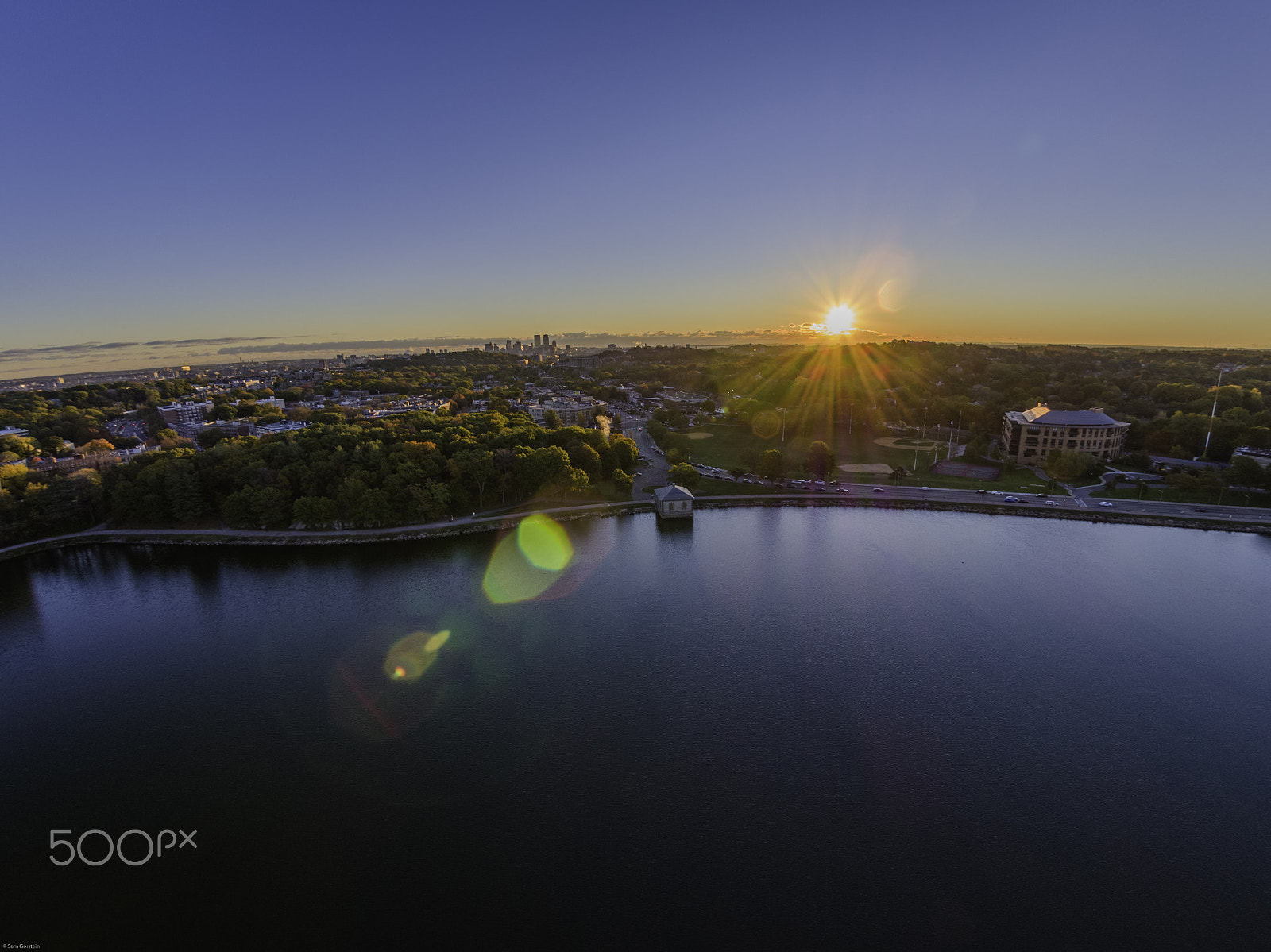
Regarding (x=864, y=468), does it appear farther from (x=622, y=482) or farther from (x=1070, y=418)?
(x=622, y=482)

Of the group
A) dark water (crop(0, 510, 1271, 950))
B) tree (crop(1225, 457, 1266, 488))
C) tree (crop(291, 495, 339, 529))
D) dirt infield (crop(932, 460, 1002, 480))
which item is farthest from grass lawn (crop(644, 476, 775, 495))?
tree (crop(1225, 457, 1266, 488))

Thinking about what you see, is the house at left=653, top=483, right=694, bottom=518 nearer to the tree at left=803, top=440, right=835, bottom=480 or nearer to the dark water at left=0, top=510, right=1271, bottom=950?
the dark water at left=0, top=510, right=1271, bottom=950

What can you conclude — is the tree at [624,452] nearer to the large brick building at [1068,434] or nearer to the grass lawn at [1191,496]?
the grass lawn at [1191,496]

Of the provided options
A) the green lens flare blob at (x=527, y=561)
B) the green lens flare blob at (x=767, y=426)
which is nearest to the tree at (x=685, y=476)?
the green lens flare blob at (x=527, y=561)

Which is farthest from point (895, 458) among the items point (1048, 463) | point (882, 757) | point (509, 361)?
point (509, 361)

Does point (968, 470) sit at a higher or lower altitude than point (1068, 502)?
higher

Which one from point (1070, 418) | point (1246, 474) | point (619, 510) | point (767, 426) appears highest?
point (1070, 418)

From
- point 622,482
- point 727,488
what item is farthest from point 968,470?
point 622,482
